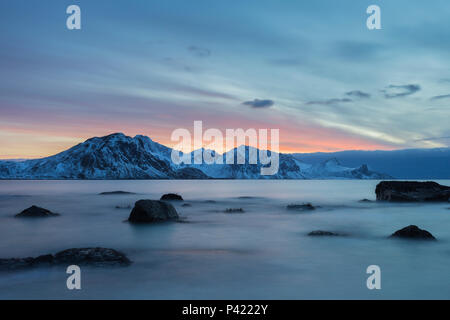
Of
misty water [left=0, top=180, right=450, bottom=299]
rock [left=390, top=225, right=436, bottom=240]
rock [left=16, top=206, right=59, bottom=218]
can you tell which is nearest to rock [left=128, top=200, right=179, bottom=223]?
misty water [left=0, top=180, right=450, bottom=299]

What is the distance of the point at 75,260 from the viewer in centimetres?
1119

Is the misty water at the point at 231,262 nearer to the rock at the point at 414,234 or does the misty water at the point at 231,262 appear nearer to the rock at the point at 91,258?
the rock at the point at 91,258

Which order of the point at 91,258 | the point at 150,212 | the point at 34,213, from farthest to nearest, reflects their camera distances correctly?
the point at 34,213 < the point at 150,212 < the point at 91,258

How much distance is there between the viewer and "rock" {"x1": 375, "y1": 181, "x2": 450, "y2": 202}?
3916cm

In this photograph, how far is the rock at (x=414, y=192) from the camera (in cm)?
3916

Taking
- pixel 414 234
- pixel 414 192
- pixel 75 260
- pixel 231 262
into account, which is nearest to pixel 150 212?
pixel 231 262

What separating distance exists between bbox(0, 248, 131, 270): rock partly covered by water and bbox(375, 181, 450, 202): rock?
35.5 m

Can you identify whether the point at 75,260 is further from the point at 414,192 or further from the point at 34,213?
the point at 414,192

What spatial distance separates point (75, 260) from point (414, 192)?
123 ft

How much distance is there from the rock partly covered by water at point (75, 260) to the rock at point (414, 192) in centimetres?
3553

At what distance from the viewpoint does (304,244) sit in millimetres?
16188

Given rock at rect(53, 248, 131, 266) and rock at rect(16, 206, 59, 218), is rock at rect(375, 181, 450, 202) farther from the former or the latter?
rock at rect(53, 248, 131, 266)
